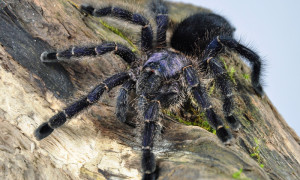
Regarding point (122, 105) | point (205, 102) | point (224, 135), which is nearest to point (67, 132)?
point (122, 105)

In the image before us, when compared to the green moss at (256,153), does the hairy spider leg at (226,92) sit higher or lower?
higher

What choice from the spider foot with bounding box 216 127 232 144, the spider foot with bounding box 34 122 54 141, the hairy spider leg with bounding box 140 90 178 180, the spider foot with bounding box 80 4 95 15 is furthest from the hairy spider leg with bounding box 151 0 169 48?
the spider foot with bounding box 34 122 54 141

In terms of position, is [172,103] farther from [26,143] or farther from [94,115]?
[26,143]

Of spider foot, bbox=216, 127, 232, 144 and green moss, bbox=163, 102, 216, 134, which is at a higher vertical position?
A: spider foot, bbox=216, 127, 232, 144

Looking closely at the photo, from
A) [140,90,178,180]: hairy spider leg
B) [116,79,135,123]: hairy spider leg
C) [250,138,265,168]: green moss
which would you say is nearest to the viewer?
[140,90,178,180]: hairy spider leg

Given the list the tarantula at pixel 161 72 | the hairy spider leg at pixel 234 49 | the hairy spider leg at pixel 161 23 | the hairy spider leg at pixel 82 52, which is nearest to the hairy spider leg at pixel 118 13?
Answer: the tarantula at pixel 161 72

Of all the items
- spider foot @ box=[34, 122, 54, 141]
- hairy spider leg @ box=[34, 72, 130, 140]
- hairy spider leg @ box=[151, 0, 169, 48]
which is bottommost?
spider foot @ box=[34, 122, 54, 141]

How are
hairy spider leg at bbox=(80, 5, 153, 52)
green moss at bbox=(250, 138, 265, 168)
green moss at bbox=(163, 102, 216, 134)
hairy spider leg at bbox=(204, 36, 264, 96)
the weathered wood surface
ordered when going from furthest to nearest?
hairy spider leg at bbox=(80, 5, 153, 52) → hairy spider leg at bbox=(204, 36, 264, 96) → green moss at bbox=(163, 102, 216, 134) → green moss at bbox=(250, 138, 265, 168) → the weathered wood surface

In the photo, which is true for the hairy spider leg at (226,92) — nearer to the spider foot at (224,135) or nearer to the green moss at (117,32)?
the spider foot at (224,135)

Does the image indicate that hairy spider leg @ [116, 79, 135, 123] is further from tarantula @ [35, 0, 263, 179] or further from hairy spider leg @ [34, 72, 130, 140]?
hairy spider leg @ [34, 72, 130, 140]
